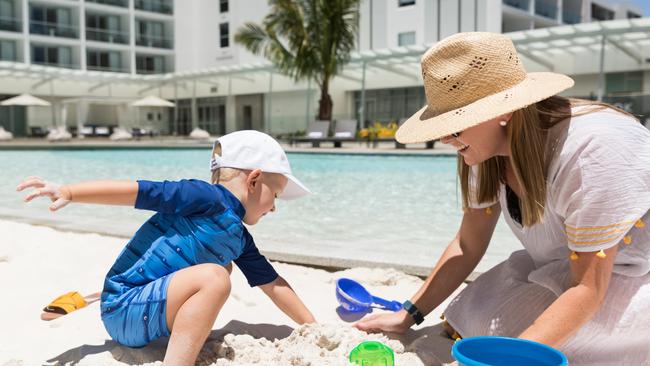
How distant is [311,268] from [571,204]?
216 cm

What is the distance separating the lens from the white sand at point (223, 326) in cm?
212

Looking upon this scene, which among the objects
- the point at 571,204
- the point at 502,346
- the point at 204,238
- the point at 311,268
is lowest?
the point at 311,268

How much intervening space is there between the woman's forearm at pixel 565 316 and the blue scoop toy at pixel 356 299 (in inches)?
48.6

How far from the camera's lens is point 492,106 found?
1.62 metres

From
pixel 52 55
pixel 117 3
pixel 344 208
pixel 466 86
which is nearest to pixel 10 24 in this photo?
pixel 52 55

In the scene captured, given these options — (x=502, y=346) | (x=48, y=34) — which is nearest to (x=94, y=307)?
(x=502, y=346)

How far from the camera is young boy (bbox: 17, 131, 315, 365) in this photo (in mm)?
1846

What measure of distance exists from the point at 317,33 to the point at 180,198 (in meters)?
20.2

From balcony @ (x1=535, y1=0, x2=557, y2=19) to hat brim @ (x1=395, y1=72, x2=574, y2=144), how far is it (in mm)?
35276

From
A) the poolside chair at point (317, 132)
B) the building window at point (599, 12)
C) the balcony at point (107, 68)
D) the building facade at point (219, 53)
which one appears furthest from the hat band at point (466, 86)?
the building window at point (599, 12)

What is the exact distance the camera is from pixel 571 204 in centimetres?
169

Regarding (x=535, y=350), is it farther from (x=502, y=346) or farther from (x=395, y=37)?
(x=395, y=37)

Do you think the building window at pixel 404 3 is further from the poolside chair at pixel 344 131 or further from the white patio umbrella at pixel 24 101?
the white patio umbrella at pixel 24 101

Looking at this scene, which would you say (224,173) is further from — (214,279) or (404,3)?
(404,3)
